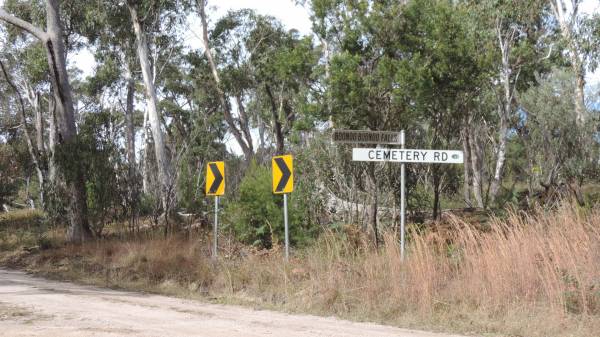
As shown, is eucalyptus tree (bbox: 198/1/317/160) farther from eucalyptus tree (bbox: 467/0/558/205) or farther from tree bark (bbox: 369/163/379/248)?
tree bark (bbox: 369/163/379/248)

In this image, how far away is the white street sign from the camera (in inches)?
376

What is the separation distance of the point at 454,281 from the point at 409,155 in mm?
2122

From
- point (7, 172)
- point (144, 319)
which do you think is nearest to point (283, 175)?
point (144, 319)

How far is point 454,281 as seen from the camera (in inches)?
336

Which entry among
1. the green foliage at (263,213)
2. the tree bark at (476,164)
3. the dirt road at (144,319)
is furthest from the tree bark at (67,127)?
the tree bark at (476,164)

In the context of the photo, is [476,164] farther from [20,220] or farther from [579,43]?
[20,220]

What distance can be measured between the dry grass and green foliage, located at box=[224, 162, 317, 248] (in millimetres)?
2437

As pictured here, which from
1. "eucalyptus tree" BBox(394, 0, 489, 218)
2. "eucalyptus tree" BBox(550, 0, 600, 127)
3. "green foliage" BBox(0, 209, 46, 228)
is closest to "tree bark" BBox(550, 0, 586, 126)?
"eucalyptus tree" BBox(550, 0, 600, 127)

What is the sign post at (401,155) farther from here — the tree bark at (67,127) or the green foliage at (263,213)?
the tree bark at (67,127)

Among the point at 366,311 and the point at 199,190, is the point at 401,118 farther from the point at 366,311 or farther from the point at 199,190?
the point at 199,190

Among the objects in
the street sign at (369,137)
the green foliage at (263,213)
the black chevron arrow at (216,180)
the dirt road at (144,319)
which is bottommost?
the dirt road at (144,319)

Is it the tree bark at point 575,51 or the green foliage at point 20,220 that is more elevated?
the tree bark at point 575,51

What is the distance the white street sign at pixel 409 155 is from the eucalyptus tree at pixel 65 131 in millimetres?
10162

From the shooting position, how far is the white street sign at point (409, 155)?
376 inches
